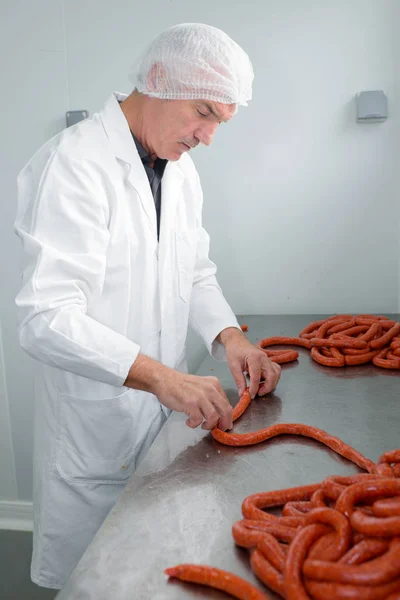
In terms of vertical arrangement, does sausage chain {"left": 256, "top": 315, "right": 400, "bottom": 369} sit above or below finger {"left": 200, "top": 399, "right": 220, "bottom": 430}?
above

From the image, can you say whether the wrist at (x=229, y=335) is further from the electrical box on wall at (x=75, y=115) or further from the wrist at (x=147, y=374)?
the electrical box on wall at (x=75, y=115)

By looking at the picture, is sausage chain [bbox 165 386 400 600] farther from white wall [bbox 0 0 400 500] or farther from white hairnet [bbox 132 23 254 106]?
white wall [bbox 0 0 400 500]

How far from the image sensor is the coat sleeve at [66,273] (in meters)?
1.29

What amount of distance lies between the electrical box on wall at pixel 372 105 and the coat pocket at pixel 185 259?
3.29 feet

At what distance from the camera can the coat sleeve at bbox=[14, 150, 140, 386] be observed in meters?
1.29

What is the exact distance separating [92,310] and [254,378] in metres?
0.46

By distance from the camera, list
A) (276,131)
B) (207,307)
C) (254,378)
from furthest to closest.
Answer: (276,131)
(207,307)
(254,378)

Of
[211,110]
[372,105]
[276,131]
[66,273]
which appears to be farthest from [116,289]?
[372,105]

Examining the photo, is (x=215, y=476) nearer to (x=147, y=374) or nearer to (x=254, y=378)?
(x=147, y=374)

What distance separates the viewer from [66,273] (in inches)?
53.1

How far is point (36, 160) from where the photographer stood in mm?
1470

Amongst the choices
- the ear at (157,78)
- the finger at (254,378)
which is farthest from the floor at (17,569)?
the ear at (157,78)

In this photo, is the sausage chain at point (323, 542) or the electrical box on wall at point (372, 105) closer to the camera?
the sausage chain at point (323, 542)

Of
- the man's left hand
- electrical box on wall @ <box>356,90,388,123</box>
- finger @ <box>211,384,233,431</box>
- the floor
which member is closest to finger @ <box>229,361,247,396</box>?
the man's left hand
